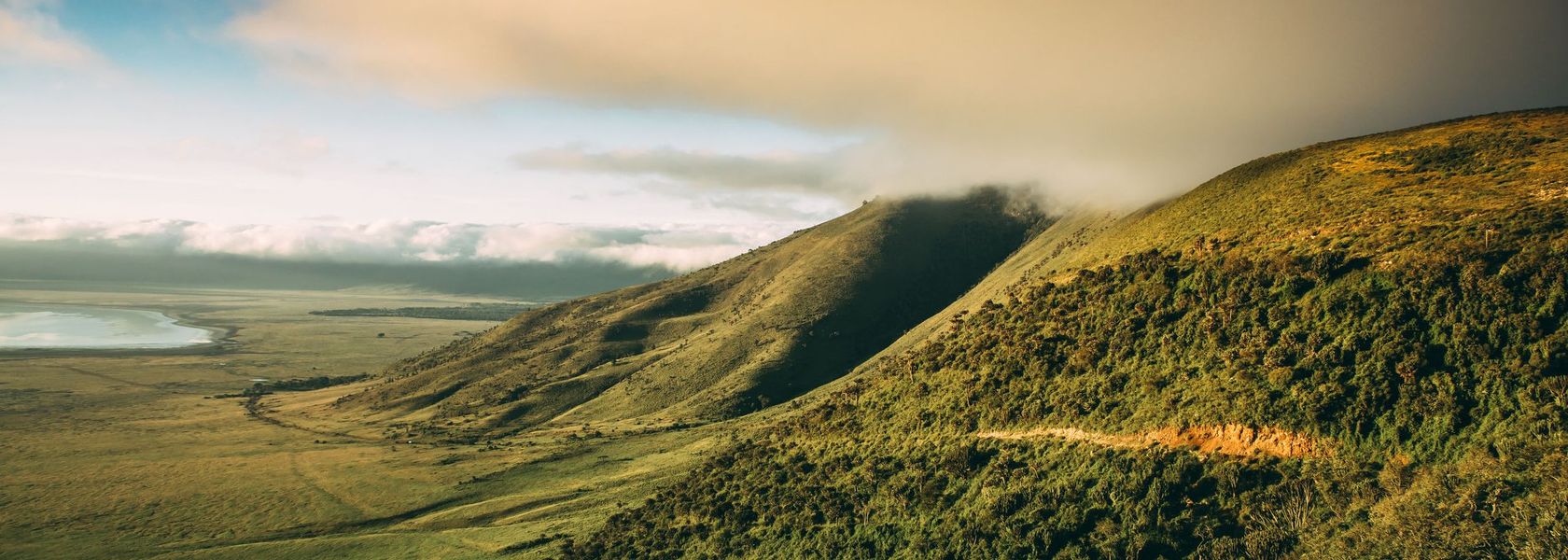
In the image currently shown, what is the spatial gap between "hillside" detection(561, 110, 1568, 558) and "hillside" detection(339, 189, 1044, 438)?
168 feet

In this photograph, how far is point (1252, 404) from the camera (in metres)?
49.7

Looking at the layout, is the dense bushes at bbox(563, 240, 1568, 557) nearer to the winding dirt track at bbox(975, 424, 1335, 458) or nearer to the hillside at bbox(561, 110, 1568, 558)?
the hillside at bbox(561, 110, 1568, 558)

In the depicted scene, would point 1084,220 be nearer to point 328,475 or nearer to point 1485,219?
point 1485,219

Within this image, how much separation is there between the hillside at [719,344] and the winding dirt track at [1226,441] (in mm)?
77069

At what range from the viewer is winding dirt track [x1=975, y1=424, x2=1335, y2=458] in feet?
151

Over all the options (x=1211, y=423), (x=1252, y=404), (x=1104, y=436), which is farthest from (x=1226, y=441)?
(x=1104, y=436)

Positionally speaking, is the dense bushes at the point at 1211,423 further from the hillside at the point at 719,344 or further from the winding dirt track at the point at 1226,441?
the hillside at the point at 719,344

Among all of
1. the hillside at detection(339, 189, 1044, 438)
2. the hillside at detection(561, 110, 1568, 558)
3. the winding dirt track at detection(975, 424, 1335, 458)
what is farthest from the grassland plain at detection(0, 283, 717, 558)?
the winding dirt track at detection(975, 424, 1335, 458)

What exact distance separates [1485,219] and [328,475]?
126 m

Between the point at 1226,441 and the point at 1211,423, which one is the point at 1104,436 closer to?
the point at 1211,423

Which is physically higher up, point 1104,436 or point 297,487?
point 1104,436

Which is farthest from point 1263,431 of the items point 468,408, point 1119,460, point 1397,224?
point 468,408

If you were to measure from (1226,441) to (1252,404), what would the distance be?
3.04 metres

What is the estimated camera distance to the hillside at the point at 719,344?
137 meters
